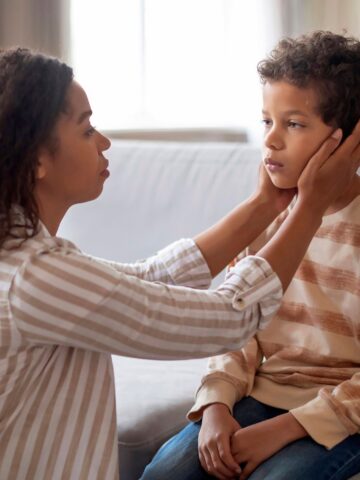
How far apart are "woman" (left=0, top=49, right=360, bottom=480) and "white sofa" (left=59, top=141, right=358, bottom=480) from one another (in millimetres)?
567

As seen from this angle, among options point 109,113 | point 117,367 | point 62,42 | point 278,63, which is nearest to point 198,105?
point 109,113

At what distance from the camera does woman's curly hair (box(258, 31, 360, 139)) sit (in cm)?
145

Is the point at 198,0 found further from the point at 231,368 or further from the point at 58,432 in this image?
the point at 58,432

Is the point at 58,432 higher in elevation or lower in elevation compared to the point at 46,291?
lower

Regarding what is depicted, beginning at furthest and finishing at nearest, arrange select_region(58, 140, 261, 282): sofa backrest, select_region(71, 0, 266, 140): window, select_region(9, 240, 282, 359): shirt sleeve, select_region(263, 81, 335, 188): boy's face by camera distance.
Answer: select_region(71, 0, 266, 140): window < select_region(58, 140, 261, 282): sofa backrest < select_region(263, 81, 335, 188): boy's face < select_region(9, 240, 282, 359): shirt sleeve

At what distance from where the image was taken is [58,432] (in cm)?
120

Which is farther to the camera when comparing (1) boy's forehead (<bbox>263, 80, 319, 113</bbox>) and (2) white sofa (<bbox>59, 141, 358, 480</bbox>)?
(2) white sofa (<bbox>59, 141, 358, 480</bbox>)

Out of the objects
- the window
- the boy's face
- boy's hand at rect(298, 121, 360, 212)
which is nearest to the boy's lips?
the boy's face

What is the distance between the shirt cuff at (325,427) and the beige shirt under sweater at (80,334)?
204 millimetres

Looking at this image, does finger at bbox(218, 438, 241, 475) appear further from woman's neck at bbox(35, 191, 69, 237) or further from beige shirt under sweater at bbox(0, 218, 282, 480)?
woman's neck at bbox(35, 191, 69, 237)

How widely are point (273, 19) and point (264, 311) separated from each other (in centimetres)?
164

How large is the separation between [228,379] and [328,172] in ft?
1.37

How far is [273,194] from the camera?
1514mm

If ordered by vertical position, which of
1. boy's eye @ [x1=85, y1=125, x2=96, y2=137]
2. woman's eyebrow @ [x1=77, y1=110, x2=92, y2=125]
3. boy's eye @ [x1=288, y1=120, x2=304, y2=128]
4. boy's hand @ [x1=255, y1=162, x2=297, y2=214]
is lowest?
boy's hand @ [x1=255, y1=162, x2=297, y2=214]
